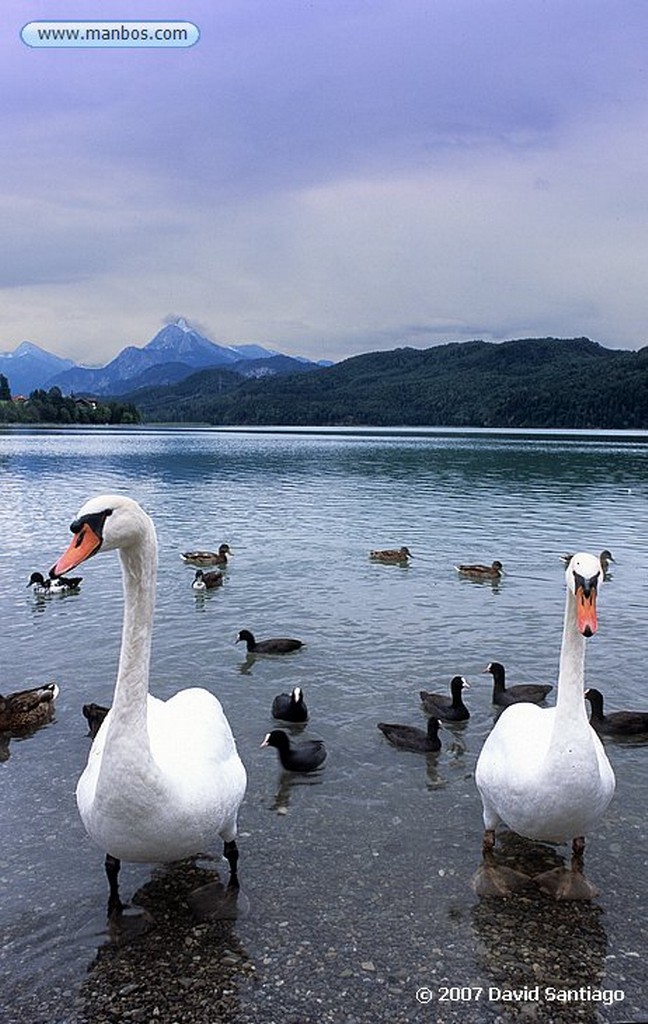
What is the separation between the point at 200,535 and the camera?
27.4 meters

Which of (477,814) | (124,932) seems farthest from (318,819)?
(124,932)

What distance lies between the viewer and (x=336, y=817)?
7973 mm

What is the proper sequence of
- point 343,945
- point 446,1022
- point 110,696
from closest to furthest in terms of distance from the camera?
1. point 446,1022
2. point 343,945
3. point 110,696

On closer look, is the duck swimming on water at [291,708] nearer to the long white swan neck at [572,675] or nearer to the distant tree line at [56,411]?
the long white swan neck at [572,675]

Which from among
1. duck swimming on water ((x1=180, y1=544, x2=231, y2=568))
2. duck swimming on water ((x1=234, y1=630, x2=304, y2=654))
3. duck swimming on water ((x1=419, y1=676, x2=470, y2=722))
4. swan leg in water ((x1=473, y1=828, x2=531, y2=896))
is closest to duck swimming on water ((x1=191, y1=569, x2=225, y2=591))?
duck swimming on water ((x1=180, y1=544, x2=231, y2=568))

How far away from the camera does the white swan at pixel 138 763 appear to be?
5.28 metres

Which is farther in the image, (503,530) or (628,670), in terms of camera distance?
(503,530)

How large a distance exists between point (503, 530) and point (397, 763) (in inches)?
806

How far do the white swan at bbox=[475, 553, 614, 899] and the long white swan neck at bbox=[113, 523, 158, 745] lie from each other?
3.01 m

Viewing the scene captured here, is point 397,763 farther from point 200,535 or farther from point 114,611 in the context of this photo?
point 200,535

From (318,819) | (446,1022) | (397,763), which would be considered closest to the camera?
(446,1022)

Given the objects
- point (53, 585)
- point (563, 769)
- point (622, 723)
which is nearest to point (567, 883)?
point (563, 769)

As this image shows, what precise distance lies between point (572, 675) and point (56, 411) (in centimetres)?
17093

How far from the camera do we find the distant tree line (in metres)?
162
